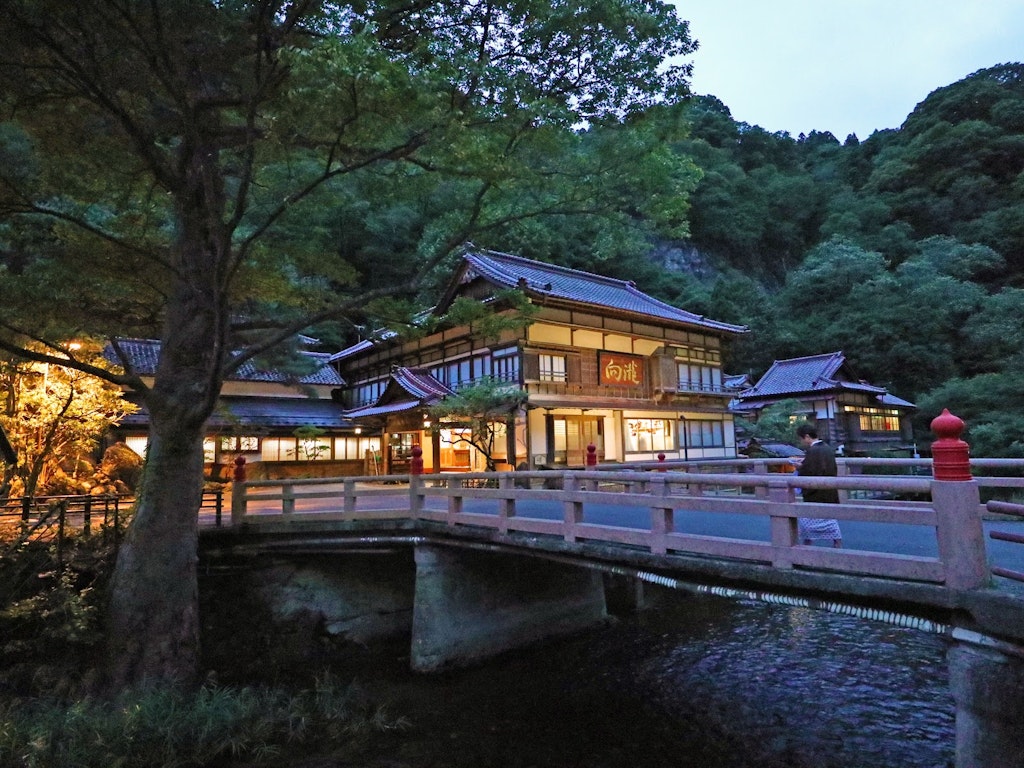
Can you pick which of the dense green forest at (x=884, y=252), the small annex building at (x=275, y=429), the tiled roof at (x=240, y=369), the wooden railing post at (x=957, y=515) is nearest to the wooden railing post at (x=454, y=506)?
the wooden railing post at (x=957, y=515)

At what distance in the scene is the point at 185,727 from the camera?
285 inches

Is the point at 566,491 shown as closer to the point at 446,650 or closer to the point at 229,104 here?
the point at 446,650

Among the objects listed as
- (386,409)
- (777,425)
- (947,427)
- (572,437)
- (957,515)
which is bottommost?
(957,515)

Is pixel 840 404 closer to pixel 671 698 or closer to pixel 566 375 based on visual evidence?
pixel 566 375

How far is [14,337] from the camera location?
9797mm

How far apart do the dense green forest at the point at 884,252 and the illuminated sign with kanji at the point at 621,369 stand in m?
7.75

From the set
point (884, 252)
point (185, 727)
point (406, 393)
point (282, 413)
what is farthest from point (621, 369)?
point (884, 252)

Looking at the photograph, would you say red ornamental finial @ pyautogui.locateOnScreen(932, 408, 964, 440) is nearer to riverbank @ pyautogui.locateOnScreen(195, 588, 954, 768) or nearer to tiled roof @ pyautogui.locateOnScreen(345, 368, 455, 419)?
riverbank @ pyautogui.locateOnScreen(195, 588, 954, 768)

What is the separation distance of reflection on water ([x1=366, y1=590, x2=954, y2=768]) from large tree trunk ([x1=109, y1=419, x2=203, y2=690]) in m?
3.37

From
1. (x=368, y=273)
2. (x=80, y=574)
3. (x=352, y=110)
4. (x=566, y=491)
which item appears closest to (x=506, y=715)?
(x=566, y=491)

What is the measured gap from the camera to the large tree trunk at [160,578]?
8453 millimetres

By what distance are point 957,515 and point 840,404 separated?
36.9 m

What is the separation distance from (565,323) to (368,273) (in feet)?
69.4

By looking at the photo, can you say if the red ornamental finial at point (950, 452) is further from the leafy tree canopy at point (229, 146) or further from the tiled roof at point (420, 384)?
the tiled roof at point (420, 384)
